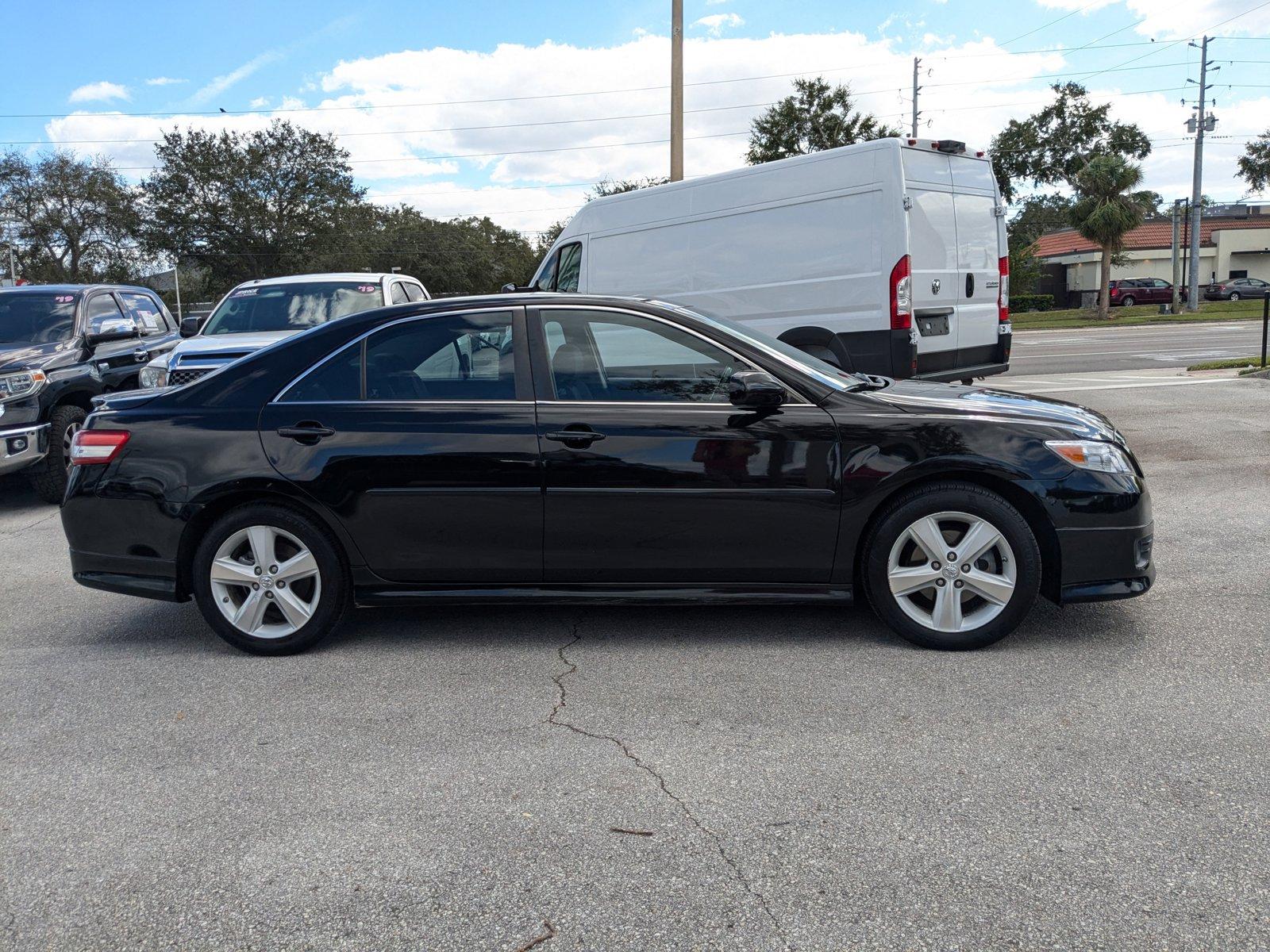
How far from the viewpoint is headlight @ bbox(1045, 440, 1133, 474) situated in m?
4.51

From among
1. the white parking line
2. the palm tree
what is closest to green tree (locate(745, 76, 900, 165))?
the palm tree

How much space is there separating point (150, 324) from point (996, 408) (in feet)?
32.3

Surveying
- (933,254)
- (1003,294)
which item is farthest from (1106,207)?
(933,254)

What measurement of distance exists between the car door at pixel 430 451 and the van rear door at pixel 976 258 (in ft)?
21.7

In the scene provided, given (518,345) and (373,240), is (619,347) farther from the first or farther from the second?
(373,240)

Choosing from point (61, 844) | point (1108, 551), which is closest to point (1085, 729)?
point (1108, 551)

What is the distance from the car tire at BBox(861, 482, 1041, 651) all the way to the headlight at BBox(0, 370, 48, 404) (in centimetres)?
727

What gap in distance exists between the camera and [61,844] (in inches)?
123

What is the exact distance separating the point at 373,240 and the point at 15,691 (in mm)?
84416

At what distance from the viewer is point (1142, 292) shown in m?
52.4

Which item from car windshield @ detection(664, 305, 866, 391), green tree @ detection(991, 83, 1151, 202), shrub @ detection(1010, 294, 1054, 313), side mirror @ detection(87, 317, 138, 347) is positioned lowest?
car windshield @ detection(664, 305, 866, 391)

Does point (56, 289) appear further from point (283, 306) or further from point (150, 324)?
point (283, 306)

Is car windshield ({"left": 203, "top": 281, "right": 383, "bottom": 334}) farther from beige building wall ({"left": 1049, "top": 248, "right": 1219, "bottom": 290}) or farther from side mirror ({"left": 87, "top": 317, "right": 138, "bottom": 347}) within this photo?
beige building wall ({"left": 1049, "top": 248, "right": 1219, "bottom": 290})

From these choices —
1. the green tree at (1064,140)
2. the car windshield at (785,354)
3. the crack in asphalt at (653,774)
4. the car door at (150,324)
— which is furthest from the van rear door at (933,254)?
the green tree at (1064,140)
